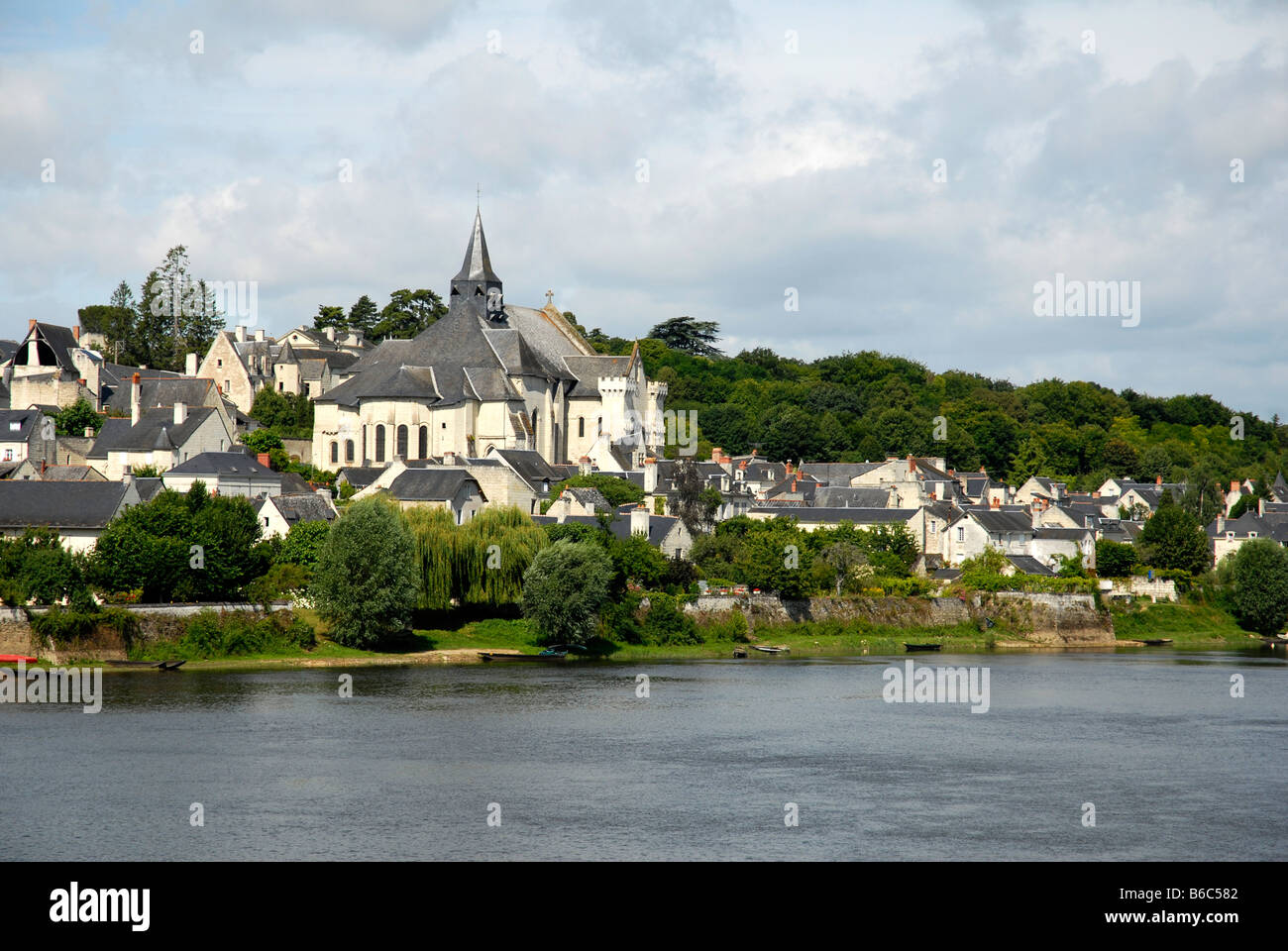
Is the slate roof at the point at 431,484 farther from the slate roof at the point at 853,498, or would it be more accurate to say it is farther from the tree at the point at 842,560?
the slate roof at the point at 853,498

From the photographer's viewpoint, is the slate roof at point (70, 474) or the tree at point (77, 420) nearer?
the slate roof at point (70, 474)

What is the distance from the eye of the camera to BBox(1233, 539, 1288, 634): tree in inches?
2781

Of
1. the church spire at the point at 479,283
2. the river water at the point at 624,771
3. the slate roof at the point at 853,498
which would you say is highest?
the church spire at the point at 479,283

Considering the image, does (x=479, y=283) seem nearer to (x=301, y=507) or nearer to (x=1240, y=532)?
(x=301, y=507)

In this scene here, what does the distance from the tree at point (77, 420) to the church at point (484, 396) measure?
12.4 m

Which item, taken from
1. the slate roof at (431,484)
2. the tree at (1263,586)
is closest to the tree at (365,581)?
the slate roof at (431,484)

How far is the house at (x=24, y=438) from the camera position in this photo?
216 ft

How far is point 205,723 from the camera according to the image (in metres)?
36.6

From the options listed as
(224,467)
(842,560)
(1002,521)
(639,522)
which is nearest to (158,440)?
(224,467)

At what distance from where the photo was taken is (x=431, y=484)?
206 feet

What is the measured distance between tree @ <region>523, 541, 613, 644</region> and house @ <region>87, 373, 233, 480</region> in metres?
18.5

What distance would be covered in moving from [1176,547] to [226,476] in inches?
1854
